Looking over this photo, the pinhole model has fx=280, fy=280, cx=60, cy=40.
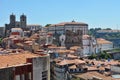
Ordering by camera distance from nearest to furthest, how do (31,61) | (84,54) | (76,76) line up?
(31,61)
(76,76)
(84,54)

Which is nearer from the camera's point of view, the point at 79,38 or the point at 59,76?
the point at 59,76

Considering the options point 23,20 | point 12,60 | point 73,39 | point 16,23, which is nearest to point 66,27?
point 73,39

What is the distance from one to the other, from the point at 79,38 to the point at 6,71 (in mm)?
63931

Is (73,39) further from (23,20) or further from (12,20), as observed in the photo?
(12,20)

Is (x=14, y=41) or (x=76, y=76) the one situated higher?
(x=14, y=41)

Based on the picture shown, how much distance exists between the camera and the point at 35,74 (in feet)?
42.0

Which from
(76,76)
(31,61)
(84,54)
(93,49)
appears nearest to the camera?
(31,61)

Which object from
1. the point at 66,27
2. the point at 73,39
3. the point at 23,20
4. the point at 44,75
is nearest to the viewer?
the point at 44,75

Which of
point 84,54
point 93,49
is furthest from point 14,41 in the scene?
point 93,49

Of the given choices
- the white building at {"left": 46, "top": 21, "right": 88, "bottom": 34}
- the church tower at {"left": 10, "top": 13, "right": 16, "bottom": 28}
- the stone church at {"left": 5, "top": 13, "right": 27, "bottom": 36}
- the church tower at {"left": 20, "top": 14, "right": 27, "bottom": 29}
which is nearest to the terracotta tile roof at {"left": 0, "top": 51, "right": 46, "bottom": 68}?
the white building at {"left": 46, "top": 21, "right": 88, "bottom": 34}

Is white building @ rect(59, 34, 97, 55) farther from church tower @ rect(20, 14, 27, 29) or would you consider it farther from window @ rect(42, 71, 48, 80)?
window @ rect(42, 71, 48, 80)

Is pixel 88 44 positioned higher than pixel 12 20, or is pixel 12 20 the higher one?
pixel 12 20

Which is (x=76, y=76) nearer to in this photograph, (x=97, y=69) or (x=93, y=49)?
(x=97, y=69)

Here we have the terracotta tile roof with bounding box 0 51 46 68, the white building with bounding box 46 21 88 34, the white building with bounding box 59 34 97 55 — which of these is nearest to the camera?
the terracotta tile roof with bounding box 0 51 46 68
